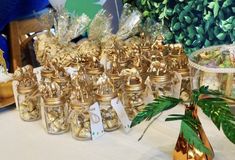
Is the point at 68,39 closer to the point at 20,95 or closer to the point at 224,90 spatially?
the point at 20,95

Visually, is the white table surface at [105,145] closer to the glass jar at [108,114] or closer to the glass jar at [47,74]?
the glass jar at [108,114]

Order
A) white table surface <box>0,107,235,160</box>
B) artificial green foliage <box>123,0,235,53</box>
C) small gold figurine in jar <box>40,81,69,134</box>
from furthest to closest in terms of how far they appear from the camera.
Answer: artificial green foliage <box>123,0,235,53</box>, small gold figurine in jar <box>40,81,69,134</box>, white table surface <box>0,107,235,160</box>

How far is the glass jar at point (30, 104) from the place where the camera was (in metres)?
1.16

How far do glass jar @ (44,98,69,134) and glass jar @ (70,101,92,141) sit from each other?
4 centimetres

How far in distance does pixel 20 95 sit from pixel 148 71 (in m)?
0.40

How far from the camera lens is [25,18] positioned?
223cm

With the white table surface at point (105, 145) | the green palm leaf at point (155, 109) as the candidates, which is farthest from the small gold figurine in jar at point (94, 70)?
the green palm leaf at point (155, 109)

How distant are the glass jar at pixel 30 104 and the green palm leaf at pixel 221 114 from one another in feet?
1.86

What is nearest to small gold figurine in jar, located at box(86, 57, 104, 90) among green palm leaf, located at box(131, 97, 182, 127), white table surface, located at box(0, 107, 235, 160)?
white table surface, located at box(0, 107, 235, 160)

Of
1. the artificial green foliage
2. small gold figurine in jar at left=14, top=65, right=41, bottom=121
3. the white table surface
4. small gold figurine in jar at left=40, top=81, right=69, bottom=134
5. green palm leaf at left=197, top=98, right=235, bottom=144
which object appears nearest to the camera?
green palm leaf at left=197, top=98, right=235, bottom=144

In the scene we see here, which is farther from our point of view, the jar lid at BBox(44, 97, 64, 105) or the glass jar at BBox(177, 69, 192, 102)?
the glass jar at BBox(177, 69, 192, 102)

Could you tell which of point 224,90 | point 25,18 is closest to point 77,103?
point 224,90

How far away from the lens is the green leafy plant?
749 mm

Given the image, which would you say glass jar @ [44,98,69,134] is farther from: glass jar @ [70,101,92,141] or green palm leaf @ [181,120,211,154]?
green palm leaf @ [181,120,211,154]
